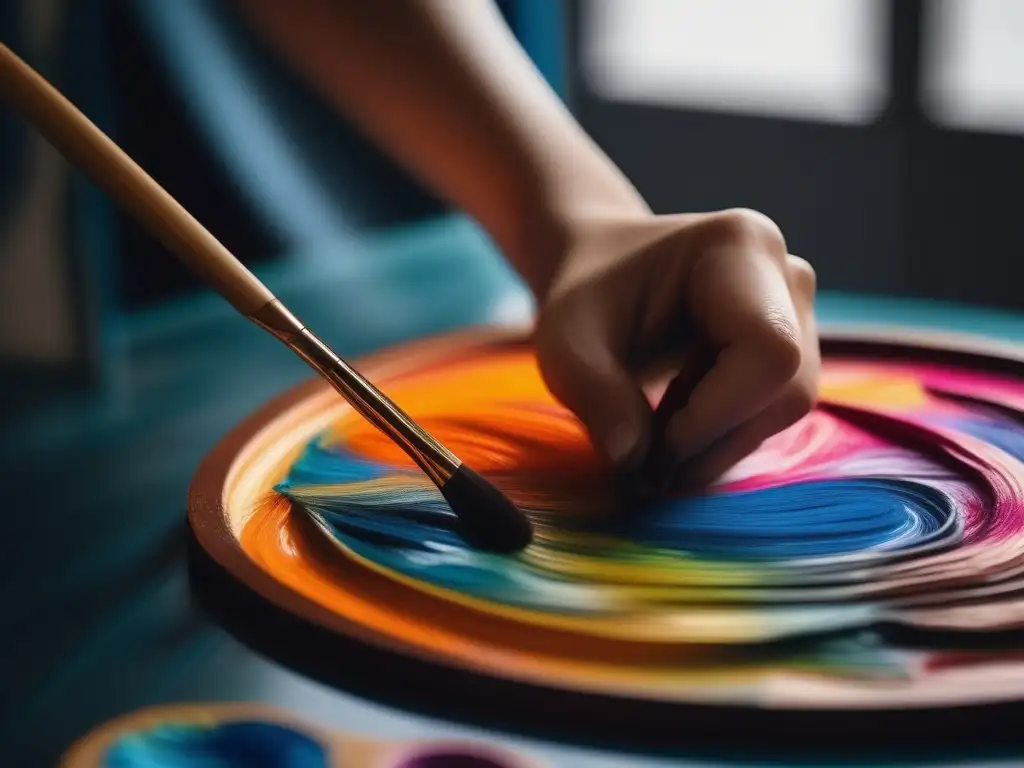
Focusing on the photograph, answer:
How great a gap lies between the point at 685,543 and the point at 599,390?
10 cm

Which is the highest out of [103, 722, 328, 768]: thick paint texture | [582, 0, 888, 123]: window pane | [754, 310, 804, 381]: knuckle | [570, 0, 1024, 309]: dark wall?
[754, 310, 804, 381]: knuckle

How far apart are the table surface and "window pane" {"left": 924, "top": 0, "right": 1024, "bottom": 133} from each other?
144cm

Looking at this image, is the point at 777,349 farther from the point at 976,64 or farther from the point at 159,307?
the point at 976,64

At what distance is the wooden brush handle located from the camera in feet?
1.97

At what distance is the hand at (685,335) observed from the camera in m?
0.62

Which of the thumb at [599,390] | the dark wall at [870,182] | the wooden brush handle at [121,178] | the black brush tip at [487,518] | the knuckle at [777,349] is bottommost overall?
the dark wall at [870,182]

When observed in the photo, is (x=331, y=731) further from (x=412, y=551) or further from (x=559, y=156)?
(x=559, y=156)

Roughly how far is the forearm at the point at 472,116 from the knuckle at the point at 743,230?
10 cm

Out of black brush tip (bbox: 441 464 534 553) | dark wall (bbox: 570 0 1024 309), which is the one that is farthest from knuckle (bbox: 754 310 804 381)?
dark wall (bbox: 570 0 1024 309)

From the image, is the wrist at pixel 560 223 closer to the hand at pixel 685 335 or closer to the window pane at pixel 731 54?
the hand at pixel 685 335

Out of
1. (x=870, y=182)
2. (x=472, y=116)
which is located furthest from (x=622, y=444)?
(x=870, y=182)

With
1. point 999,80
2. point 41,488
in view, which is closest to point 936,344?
point 41,488

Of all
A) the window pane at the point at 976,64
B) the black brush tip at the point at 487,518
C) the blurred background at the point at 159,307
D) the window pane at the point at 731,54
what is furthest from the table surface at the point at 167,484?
the window pane at the point at 731,54

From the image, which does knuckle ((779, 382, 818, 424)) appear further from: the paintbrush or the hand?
the paintbrush
